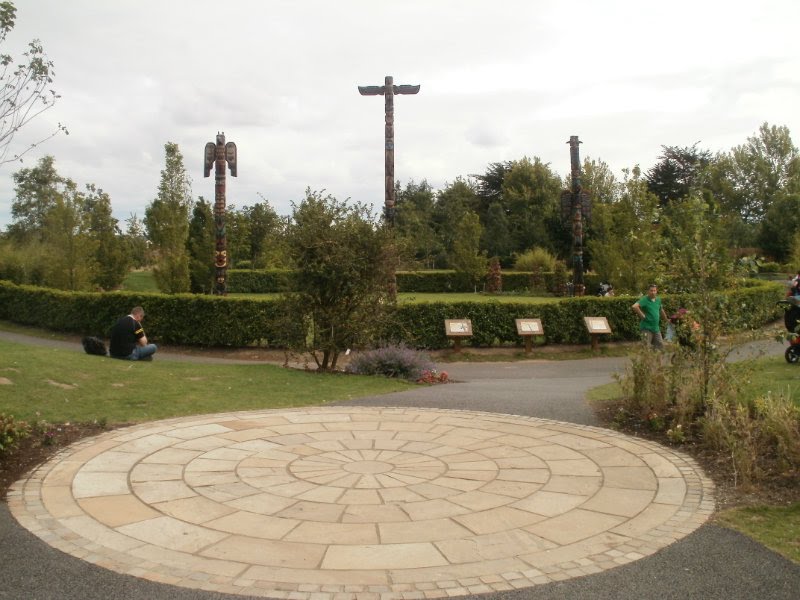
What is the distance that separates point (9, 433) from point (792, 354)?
12837mm

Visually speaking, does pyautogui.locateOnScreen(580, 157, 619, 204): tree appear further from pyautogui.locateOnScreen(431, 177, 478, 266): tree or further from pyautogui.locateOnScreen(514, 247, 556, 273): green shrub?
pyautogui.locateOnScreen(514, 247, 556, 273): green shrub

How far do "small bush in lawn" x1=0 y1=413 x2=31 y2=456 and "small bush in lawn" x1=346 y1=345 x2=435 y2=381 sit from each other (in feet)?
23.9

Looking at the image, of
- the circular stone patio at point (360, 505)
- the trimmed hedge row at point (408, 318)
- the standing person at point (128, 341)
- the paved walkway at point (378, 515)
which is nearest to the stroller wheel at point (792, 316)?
the trimmed hedge row at point (408, 318)

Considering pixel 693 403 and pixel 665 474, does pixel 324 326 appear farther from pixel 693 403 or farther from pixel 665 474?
pixel 665 474

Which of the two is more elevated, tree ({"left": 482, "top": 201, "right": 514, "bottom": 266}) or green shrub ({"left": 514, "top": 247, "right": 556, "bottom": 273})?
tree ({"left": 482, "top": 201, "right": 514, "bottom": 266})

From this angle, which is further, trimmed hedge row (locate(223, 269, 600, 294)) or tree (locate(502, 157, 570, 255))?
tree (locate(502, 157, 570, 255))

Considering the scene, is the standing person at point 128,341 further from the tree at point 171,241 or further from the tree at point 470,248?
the tree at point 470,248

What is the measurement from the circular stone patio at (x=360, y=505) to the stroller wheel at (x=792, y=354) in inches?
273

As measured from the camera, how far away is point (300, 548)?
484cm

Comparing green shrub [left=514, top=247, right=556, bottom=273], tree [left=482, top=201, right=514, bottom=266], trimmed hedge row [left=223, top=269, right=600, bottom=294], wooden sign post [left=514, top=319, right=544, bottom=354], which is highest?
tree [left=482, top=201, right=514, bottom=266]

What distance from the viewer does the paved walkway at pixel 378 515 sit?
429cm

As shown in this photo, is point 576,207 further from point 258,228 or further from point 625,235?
point 258,228

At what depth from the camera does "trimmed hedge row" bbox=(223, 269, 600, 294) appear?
44.8 metres

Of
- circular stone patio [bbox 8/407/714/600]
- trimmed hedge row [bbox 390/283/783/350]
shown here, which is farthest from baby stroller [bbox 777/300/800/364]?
circular stone patio [bbox 8/407/714/600]
